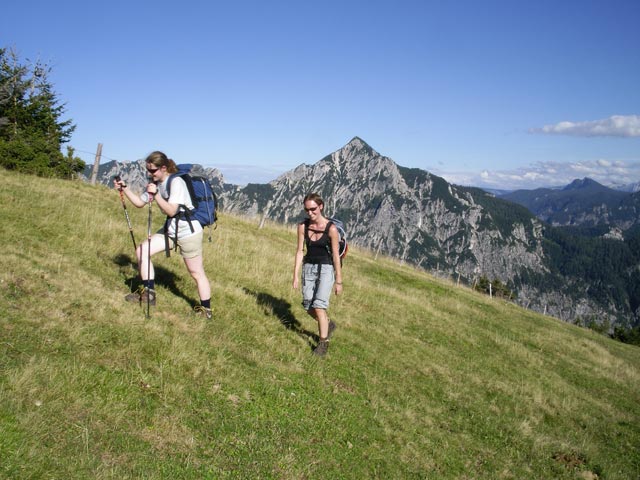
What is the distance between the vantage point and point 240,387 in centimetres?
662

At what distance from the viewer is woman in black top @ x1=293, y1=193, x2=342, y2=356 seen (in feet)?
Answer: 26.8

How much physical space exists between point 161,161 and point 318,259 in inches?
124

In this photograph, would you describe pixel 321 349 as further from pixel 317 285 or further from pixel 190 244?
pixel 190 244

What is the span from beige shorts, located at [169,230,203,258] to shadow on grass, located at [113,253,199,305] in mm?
1649

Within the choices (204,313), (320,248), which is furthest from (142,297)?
(320,248)

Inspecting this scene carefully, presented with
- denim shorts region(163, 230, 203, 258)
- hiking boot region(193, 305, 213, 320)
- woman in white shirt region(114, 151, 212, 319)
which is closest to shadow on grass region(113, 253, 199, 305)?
hiking boot region(193, 305, 213, 320)

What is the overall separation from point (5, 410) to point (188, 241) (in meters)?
3.67

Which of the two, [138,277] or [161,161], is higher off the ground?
[161,161]

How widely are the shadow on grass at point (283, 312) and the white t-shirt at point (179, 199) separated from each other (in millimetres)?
3343

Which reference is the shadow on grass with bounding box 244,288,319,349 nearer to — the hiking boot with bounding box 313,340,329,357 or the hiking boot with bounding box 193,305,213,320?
the hiking boot with bounding box 313,340,329,357

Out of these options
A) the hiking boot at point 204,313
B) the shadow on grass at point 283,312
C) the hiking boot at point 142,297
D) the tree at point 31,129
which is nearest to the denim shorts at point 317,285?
Result: the shadow on grass at point 283,312

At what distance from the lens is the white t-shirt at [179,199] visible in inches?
288

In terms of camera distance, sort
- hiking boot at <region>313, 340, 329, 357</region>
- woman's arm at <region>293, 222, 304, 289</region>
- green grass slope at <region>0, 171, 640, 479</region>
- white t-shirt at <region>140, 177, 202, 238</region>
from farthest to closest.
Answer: hiking boot at <region>313, 340, 329, 357</region>, woman's arm at <region>293, 222, 304, 289</region>, white t-shirt at <region>140, 177, 202, 238</region>, green grass slope at <region>0, 171, 640, 479</region>

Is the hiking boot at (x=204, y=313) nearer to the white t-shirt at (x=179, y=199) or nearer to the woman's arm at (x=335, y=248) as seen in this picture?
the white t-shirt at (x=179, y=199)
